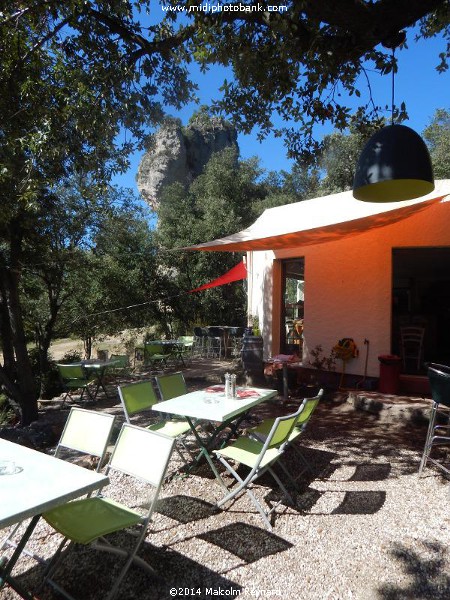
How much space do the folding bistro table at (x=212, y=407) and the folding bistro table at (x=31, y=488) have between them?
46.7 inches

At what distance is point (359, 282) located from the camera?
686cm

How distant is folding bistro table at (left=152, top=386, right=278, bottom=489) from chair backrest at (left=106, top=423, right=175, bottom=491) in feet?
2.43

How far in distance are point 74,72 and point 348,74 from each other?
2934 mm

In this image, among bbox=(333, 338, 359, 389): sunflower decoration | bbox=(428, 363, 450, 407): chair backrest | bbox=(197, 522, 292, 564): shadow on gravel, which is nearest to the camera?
bbox=(197, 522, 292, 564): shadow on gravel

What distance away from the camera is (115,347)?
42.7ft

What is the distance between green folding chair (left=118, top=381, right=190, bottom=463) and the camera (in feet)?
12.6

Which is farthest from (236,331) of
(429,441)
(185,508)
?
(185,508)

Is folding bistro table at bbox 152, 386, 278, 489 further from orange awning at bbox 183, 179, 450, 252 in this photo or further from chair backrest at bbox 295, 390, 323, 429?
orange awning at bbox 183, 179, 450, 252

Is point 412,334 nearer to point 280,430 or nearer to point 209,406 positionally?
point 209,406

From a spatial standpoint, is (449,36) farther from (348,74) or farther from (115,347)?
(115,347)

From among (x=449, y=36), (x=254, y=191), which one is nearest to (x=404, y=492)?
(x=449, y=36)

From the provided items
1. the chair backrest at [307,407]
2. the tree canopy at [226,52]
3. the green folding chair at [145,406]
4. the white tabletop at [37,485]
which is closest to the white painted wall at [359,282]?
the tree canopy at [226,52]

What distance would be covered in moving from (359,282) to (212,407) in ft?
14.2

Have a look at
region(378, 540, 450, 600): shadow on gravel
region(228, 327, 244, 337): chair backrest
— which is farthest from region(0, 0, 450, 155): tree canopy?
region(228, 327, 244, 337): chair backrest
